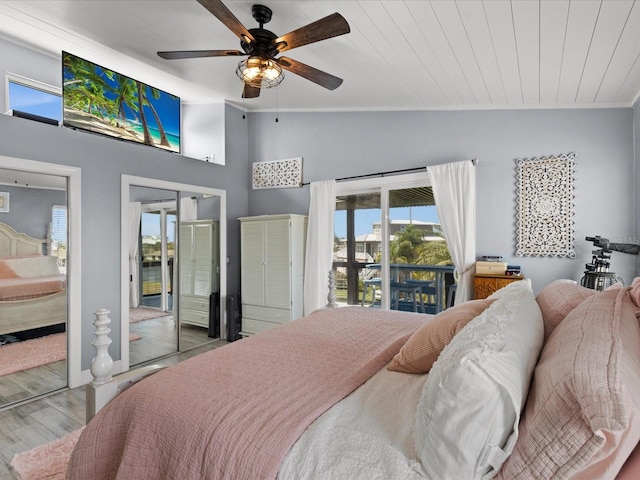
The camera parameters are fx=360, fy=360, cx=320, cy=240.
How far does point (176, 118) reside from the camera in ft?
14.2

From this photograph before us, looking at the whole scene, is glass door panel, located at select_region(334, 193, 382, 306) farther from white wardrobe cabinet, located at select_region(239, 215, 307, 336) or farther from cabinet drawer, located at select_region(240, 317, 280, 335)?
cabinet drawer, located at select_region(240, 317, 280, 335)

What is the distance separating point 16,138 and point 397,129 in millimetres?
3591

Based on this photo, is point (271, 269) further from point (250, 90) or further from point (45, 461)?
point (45, 461)

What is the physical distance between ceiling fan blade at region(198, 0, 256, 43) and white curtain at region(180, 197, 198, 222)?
242 centimetres

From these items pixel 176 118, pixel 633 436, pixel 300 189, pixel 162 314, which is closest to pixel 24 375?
pixel 162 314

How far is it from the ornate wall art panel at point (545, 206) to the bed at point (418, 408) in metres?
1.93

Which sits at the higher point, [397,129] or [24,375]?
[397,129]

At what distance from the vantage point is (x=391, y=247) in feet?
13.8

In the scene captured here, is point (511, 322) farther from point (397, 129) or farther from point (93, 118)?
point (93, 118)

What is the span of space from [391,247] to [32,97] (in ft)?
13.7

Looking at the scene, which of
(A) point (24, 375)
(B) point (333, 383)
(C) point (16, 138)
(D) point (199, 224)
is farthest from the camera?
(D) point (199, 224)

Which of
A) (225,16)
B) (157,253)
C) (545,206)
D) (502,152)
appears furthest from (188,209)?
(545,206)

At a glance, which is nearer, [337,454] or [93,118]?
[337,454]

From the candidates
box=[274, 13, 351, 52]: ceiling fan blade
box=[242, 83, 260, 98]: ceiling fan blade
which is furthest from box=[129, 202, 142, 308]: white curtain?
box=[274, 13, 351, 52]: ceiling fan blade
